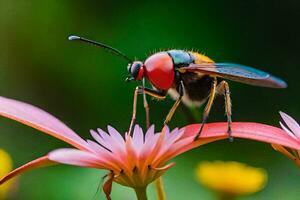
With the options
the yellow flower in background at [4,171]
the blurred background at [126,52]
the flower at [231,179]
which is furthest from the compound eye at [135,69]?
the blurred background at [126,52]

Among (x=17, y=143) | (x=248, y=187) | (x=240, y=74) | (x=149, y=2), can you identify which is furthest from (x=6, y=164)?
(x=149, y=2)

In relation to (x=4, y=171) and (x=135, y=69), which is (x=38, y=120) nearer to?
(x=135, y=69)

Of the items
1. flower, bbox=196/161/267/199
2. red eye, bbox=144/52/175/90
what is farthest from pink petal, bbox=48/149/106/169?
flower, bbox=196/161/267/199

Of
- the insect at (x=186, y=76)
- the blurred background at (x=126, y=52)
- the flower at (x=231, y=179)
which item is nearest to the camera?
the insect at (x=186, y=76)

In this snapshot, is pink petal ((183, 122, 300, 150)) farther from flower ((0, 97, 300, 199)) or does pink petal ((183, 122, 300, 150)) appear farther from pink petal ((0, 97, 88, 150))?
pink petal ((0, 97, 88, 150))

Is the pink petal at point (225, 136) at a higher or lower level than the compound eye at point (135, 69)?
lower

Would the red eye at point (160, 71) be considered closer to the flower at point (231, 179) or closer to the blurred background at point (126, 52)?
the flower at point (231, 179)

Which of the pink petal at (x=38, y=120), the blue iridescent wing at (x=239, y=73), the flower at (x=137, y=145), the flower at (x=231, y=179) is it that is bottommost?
the flower at (x=231, y=179)
